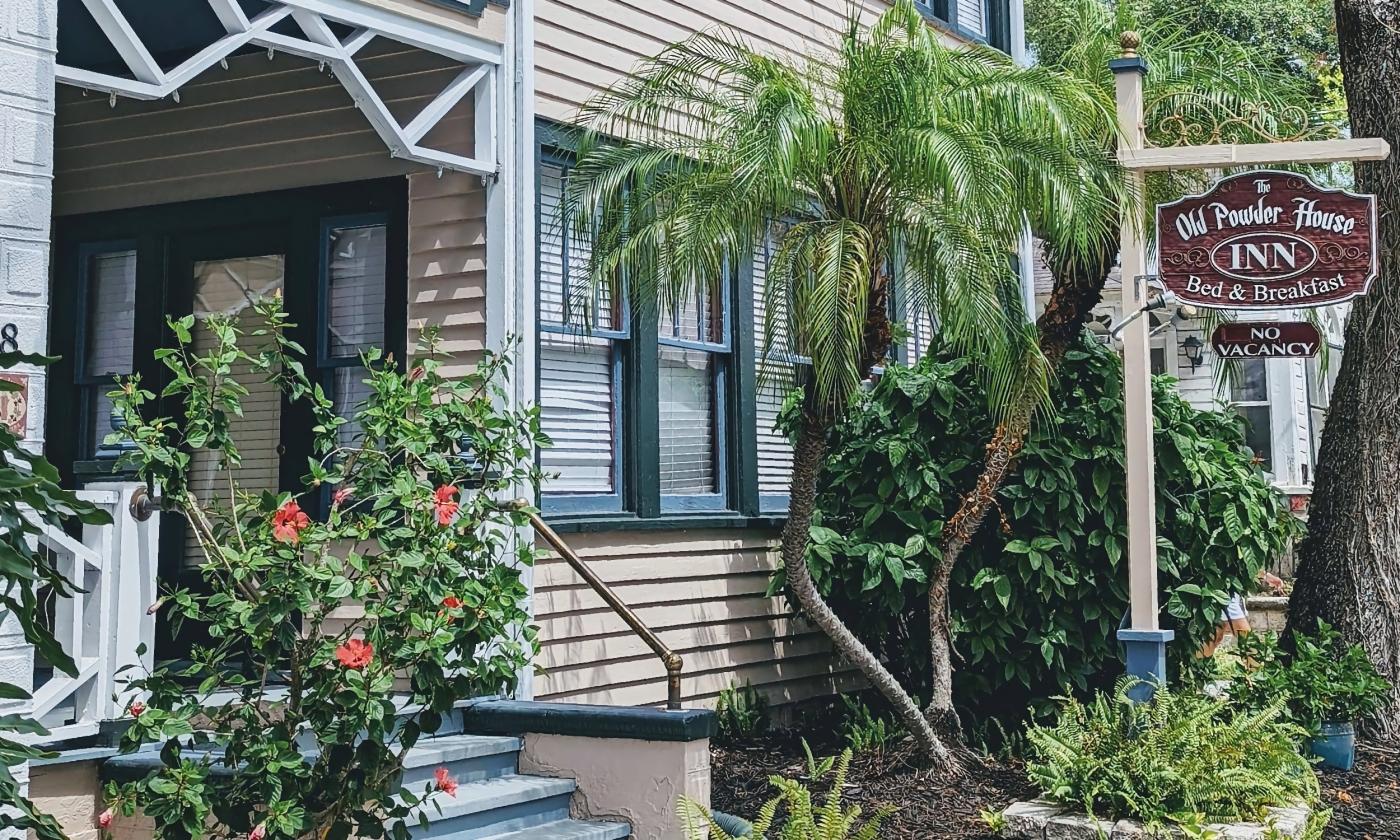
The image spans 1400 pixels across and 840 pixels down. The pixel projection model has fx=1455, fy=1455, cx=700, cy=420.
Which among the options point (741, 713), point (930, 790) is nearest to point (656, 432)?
point (741, 713)

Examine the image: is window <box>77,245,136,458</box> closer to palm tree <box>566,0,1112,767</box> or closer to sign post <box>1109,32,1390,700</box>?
palm tree <box>566,0,1112,767</box>

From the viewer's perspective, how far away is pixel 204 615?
4.57 metres

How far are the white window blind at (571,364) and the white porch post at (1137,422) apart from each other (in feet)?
8.65

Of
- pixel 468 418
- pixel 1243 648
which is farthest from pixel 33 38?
pixel 1243 648

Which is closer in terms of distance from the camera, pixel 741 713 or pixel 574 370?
pixel 574 370

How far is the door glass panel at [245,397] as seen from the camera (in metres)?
7.58

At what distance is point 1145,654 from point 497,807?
3.30 m

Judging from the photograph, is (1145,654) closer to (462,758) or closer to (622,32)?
(462,758)

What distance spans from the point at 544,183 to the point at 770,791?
3234 mm

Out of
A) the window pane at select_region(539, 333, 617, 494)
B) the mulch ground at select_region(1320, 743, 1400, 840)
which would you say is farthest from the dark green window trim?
the mulch ground at select_region(1320, 743, 1400, 840)

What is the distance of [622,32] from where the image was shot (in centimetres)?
793

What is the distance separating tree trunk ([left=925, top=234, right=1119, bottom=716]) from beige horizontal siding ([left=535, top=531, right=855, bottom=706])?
1.13 m

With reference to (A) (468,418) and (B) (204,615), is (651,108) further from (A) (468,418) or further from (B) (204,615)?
(B) (204,615)

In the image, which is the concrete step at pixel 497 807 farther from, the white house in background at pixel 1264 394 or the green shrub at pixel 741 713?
the white house in background at pixel 1264 394
